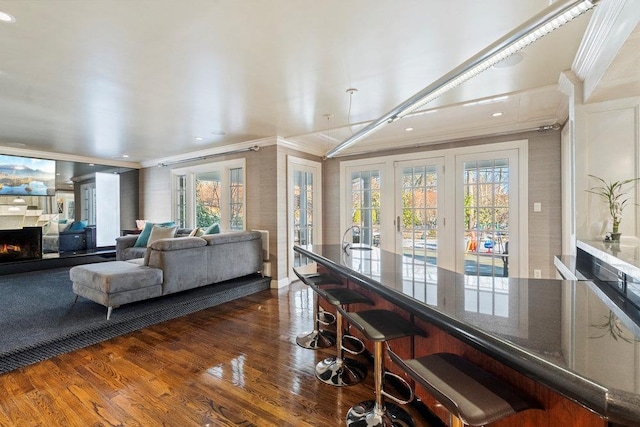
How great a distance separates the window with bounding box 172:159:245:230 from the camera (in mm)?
5480

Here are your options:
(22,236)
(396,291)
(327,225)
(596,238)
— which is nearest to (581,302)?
(396,291)

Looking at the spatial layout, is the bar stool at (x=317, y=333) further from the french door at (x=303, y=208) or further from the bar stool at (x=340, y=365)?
the french door at (x=303, y=208)

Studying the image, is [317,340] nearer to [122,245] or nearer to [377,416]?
[377,416]

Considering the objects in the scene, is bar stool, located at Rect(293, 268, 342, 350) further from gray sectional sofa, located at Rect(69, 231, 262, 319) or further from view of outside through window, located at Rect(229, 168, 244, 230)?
view of outside through window, located at Rect(229, 168, 244, 230)

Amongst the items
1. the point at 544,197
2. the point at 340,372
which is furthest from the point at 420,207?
the point at 340,372

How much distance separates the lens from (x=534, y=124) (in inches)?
154

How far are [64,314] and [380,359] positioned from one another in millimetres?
3482

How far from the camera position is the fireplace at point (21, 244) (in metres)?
5.41

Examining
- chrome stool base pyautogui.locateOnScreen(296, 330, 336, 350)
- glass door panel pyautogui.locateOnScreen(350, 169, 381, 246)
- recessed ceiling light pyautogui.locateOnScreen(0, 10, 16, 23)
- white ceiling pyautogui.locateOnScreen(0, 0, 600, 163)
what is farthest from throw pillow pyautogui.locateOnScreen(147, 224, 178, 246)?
recessed ceiling light pyautogui.locateOnScreen(0, 10, 16, 23)

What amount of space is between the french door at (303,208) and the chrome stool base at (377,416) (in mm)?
3361

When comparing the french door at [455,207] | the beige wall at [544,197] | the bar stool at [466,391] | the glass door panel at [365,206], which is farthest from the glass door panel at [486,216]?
the bar stool at [466,391]

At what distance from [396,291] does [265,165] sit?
12.8ft

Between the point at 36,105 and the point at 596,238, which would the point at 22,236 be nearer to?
the point at 36,105

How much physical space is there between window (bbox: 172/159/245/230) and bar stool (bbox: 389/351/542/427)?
14.9ft
